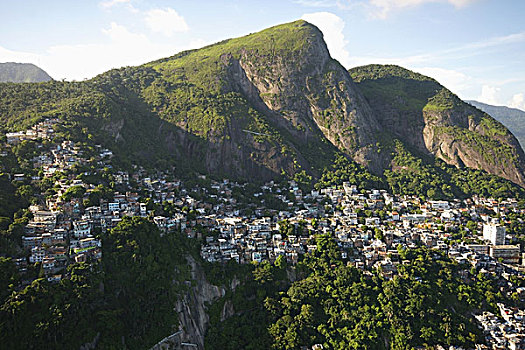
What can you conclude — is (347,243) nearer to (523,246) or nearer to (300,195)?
(300,195)

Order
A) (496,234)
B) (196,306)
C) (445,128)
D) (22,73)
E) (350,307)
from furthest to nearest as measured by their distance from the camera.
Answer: (22,73) < (445,128) < (496,234) < (350,307) < (196,306)

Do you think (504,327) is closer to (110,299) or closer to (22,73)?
(110,299)

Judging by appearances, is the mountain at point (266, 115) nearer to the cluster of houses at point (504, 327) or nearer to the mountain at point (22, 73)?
the cluster of houses at point (504, 327)

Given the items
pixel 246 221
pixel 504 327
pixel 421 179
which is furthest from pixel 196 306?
pixel 421 179

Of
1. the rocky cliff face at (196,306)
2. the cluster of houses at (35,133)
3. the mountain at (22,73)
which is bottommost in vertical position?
the rocky cliff face at (196,306)

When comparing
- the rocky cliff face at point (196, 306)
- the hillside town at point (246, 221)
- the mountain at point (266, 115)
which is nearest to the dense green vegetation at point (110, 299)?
the rocky cliff face at point (196, 306)

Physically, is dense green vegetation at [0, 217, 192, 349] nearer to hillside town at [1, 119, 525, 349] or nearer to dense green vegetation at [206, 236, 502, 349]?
hillside town at [1, 119, 525, 349]

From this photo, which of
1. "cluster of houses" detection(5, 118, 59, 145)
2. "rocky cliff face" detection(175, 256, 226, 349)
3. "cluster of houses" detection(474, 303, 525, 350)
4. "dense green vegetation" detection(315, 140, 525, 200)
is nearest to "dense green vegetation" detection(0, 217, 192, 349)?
"rocky cliff face" detection(175, 256, 226, 349)
